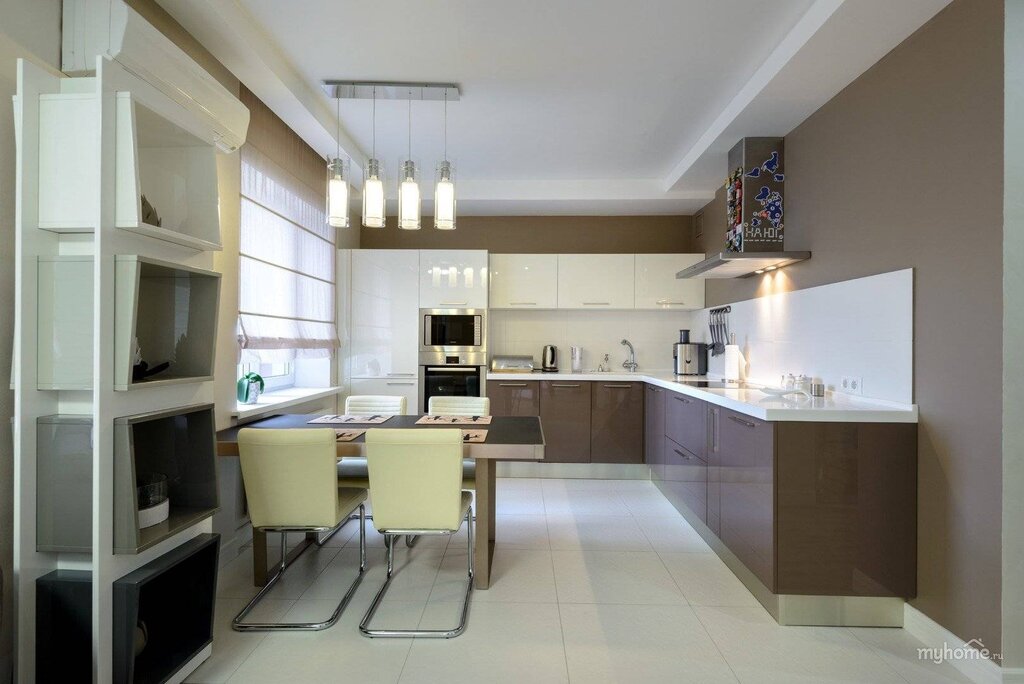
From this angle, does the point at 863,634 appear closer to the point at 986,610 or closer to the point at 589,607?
the point at 986,610

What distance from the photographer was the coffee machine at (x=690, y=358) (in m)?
5.00

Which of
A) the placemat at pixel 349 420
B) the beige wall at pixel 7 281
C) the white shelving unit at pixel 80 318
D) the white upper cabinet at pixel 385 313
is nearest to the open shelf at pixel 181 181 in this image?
the white shelving unit at pixel 80 318

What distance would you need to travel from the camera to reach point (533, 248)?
566cm

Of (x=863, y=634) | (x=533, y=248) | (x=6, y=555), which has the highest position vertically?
(x=533, y=248)

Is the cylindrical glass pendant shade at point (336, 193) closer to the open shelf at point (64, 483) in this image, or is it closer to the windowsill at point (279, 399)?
the windowsill at point (279, 399)

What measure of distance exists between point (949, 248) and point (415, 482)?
2.40 meters

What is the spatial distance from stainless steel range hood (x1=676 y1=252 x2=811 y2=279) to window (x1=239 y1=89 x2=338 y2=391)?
9.46 feet

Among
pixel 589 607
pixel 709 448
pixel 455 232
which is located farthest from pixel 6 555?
pixel 455 232

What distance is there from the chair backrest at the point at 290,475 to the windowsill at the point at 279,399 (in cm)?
74

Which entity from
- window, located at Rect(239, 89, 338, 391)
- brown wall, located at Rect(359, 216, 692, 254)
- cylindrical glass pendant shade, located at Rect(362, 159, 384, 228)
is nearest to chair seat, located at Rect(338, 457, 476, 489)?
window, located at Rect(239, 89, 338, 391)

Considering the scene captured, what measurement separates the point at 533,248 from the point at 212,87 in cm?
359

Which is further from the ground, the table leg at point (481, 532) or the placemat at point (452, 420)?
the placemat at point (452, 420)

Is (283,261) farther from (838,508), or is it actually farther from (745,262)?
(838,508)

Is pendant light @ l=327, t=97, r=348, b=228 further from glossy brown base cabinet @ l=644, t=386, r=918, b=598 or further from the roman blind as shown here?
glossy brown base cabinet @ l=644, t=386, r=918, b=598
